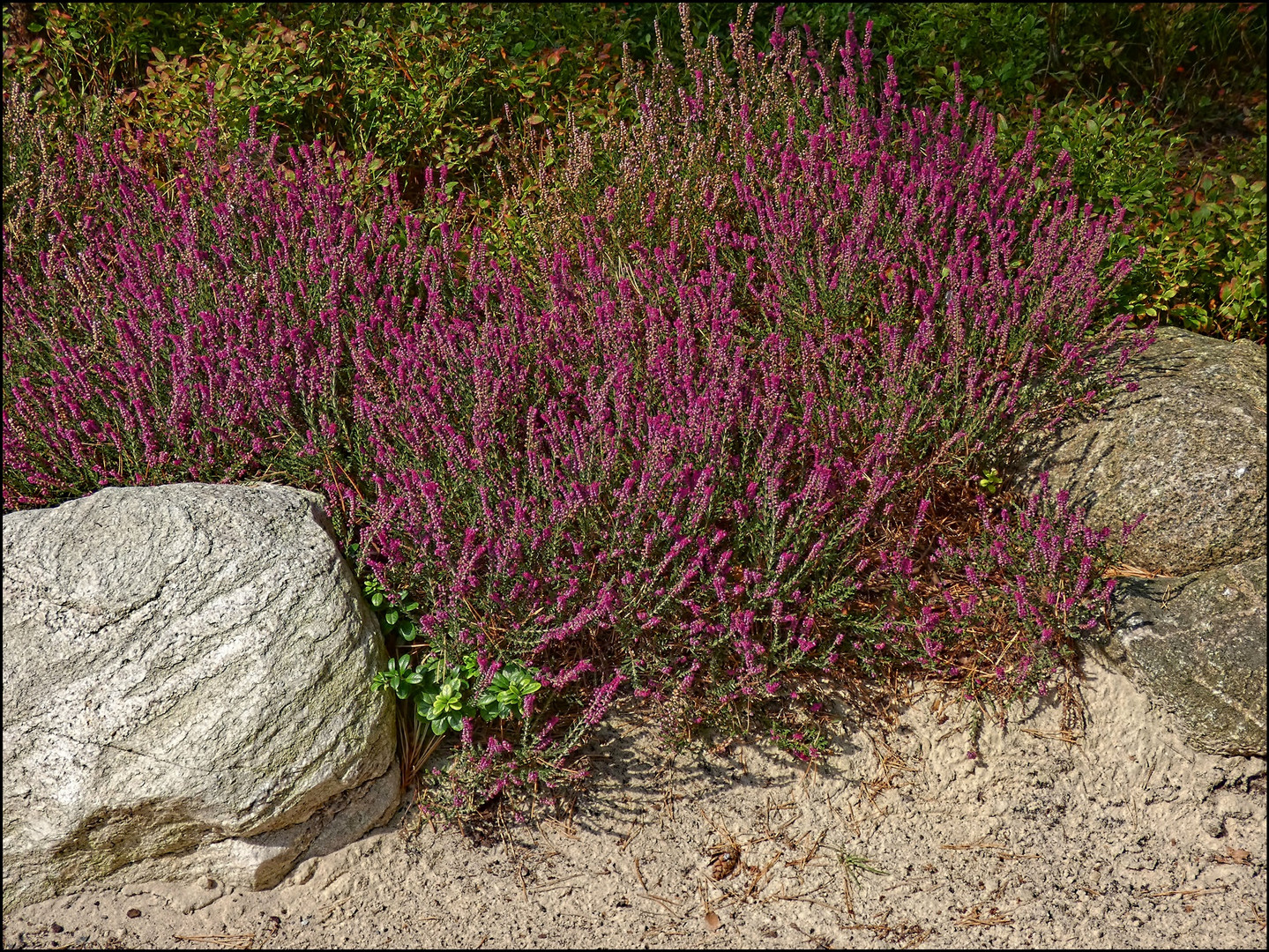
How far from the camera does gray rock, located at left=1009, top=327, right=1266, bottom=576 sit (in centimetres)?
266

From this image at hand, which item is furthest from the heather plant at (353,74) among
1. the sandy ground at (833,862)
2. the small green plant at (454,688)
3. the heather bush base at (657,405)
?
the sandy ground at (833,862)

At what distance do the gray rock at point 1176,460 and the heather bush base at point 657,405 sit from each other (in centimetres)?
10

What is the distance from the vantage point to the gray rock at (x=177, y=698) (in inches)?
90.5

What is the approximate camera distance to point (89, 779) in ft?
7.49

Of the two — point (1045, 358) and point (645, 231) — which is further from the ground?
point (645, 231)

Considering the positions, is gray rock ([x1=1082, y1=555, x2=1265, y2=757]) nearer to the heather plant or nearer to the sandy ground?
the sandy ground

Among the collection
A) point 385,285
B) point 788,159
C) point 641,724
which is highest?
point 788,159

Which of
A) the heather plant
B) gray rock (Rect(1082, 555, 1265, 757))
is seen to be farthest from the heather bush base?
the heather plant

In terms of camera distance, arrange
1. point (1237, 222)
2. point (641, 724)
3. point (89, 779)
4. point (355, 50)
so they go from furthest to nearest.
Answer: point (355, 50)
point (1237, 222)
point (641, 724)
point (89, 779)

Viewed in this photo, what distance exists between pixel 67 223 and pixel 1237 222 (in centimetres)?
426

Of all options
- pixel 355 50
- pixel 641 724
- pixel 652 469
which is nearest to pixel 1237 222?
pixel 652 469

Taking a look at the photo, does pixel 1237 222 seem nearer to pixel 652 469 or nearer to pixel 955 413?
pixel 955 413

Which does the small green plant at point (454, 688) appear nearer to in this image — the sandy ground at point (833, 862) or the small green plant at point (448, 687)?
the small green plant at point (448, 687)

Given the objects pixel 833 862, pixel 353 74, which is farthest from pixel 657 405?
pixel 353 74
